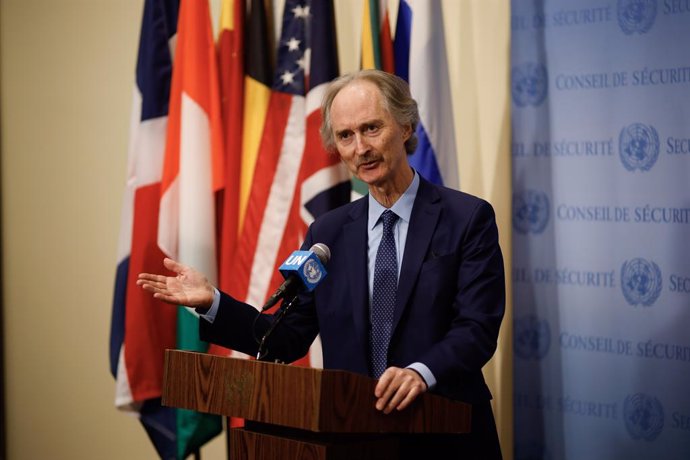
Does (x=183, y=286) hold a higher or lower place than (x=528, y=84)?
lower

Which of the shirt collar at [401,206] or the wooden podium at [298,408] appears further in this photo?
the shirt collar at [401,206]

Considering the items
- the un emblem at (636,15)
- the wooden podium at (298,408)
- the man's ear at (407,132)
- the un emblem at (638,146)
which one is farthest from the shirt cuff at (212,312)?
the un emblem at (636,15)

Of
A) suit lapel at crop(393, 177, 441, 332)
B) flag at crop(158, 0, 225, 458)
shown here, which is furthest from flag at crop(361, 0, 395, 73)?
suit lapel at crop(393, 177, 441, 332)

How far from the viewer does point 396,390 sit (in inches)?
65.5

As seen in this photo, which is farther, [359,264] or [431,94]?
[431,94]

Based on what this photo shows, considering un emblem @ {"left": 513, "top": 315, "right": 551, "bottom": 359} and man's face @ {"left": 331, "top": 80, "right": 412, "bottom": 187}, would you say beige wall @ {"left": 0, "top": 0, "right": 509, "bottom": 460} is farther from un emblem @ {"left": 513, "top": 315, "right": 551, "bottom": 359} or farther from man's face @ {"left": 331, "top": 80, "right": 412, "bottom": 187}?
man's face @ {"left": 331, "top": 80, "right": 412, "bottom": 187}

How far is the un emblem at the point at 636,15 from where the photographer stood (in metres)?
3.07

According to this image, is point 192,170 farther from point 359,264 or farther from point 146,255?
point 359,264

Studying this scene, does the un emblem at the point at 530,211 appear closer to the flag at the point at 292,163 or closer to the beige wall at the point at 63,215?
the flag at the point at 292,163

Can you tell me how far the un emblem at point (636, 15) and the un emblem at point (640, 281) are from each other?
85 centimetres

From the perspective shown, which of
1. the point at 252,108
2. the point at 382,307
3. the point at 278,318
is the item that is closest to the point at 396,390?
the point at 278,318

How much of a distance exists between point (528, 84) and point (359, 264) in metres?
1.55

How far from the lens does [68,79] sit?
4805 millimetres

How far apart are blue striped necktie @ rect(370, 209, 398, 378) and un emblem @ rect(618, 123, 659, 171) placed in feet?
4.49
